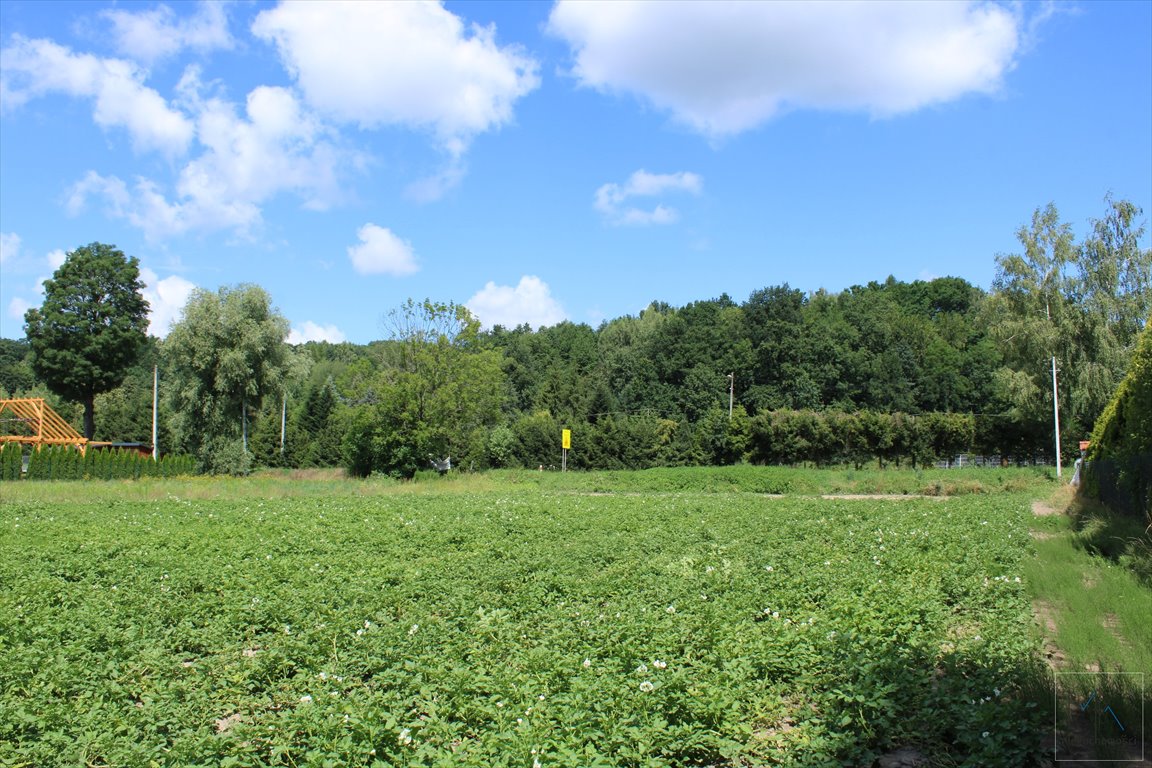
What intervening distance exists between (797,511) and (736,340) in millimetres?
65449

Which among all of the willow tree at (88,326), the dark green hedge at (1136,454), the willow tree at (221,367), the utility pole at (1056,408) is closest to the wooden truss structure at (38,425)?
the willow tree at (88,326)

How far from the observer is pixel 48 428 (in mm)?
54125

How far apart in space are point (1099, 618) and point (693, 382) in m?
74.3

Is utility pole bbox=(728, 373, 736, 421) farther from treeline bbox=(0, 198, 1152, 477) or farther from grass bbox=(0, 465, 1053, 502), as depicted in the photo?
grass bbox=(0, 465, 1053, 502)

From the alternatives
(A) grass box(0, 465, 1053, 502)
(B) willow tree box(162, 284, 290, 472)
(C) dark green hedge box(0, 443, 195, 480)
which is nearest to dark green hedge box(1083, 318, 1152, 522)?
(A) grass box(0, 465, 1053, 502)

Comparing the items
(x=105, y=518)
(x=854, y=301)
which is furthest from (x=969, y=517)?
(x=854, y=301)

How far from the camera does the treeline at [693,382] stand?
153ft

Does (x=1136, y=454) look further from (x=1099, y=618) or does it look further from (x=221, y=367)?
(x=221, y=367)

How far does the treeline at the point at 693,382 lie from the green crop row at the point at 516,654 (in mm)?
33008

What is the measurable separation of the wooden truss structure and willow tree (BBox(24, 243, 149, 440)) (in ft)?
10.7

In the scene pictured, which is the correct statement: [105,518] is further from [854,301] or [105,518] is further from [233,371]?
[854,301]

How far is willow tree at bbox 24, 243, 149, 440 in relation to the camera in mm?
57781

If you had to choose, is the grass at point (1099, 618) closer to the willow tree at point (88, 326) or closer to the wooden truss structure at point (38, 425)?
the wooden truss structure at point (38, 425)

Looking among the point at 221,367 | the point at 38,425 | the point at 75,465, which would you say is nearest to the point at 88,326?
the point at 38,425
